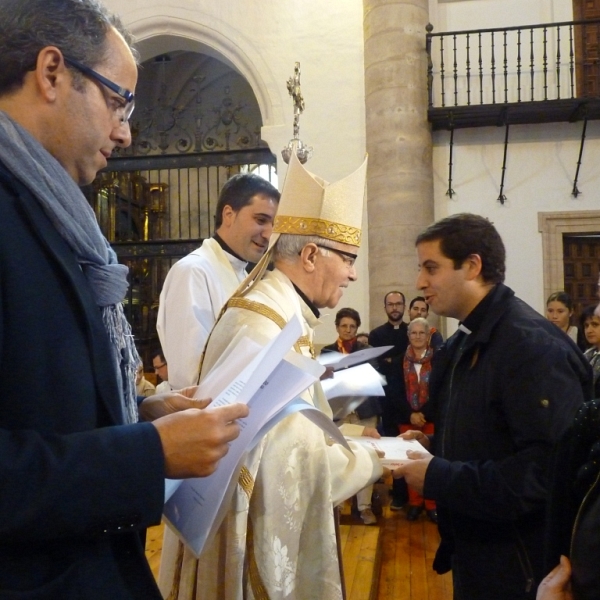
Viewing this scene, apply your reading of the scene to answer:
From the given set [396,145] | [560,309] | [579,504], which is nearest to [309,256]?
[579,504]

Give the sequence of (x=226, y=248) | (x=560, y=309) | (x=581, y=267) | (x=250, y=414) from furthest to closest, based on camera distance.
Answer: (x=581, y=267), (x=560, y=309), (x=226, y=248), (x=250, y=414)

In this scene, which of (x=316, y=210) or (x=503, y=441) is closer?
(x=503, y=441)

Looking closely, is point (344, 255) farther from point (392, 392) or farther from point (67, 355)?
point (392, 392)

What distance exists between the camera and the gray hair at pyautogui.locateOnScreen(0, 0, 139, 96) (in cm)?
90

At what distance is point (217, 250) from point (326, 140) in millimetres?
5013

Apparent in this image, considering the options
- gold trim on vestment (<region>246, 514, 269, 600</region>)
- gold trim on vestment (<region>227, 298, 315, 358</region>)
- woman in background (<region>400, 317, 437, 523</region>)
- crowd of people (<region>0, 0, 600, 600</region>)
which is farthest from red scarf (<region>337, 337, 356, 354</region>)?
gold trim on vestment (<region>246, 514, 269, 600</region>)

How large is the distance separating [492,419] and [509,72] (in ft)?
23.1

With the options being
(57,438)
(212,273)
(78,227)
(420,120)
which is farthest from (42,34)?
(420,120)

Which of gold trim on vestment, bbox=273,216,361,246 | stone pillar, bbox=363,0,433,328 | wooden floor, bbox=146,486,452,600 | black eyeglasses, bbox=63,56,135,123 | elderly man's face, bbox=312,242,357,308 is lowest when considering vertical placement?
wooden floor, bbox=146,486,452,600

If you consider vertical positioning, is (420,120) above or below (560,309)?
above

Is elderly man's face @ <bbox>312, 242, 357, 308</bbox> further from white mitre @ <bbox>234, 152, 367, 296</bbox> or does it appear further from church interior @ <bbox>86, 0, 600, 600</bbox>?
church interior @ <bbox>86, 0, 600, 600</bbox>

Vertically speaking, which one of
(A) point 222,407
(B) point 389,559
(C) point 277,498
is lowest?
(B) point 389,559

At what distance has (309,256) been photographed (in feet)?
6.21

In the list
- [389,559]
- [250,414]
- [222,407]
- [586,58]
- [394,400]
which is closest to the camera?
[222,407]
